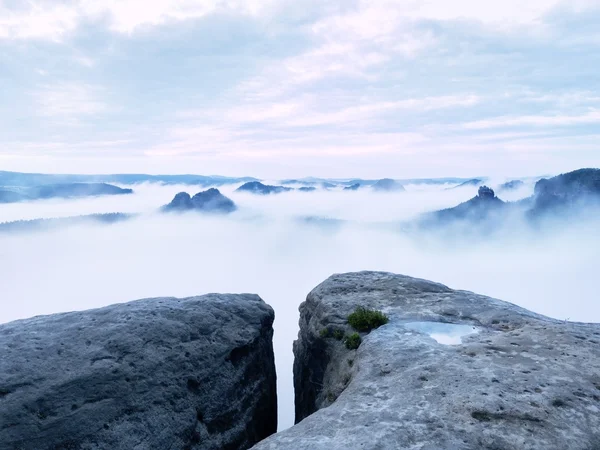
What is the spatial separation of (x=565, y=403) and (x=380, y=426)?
4.27 m

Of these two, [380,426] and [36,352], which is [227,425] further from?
[380,426]

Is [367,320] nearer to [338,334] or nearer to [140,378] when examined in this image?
[338,334]

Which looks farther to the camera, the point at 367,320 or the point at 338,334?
the point at 338,334

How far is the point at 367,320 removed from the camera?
15.5 meters

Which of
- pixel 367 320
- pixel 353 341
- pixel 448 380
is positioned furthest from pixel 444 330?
pixel 448 380

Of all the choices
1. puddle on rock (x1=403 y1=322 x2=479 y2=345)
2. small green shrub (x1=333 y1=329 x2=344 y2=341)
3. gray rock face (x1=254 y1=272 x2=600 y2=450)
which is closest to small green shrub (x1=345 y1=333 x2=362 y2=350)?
gray rock face (x1=254 y1=272 x2=600 y2=450)

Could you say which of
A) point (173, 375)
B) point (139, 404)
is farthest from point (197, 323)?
point (139, 404)

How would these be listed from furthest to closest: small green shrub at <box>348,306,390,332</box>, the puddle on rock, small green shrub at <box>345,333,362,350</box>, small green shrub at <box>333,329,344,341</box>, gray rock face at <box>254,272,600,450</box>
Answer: small green shrub at <box>333,329,344,341</box>, small green shrub at <box>348,306,390,332</box>, small green shrub at <box>345,333,362,350</box>, the puddle on rock, gray rock face at <box>254,272,600,450</box>

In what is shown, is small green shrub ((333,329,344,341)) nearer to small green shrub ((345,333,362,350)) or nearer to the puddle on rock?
small green shrub ((345,333,362,350))

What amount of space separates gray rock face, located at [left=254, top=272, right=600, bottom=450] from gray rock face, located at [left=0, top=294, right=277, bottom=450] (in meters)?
2.82

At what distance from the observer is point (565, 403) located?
9820 millimetres

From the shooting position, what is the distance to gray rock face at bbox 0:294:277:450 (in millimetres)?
11641

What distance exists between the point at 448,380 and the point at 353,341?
418cm

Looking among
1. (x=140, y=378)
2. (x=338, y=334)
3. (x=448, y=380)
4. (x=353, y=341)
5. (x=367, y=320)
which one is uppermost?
(x=367, y=320)
